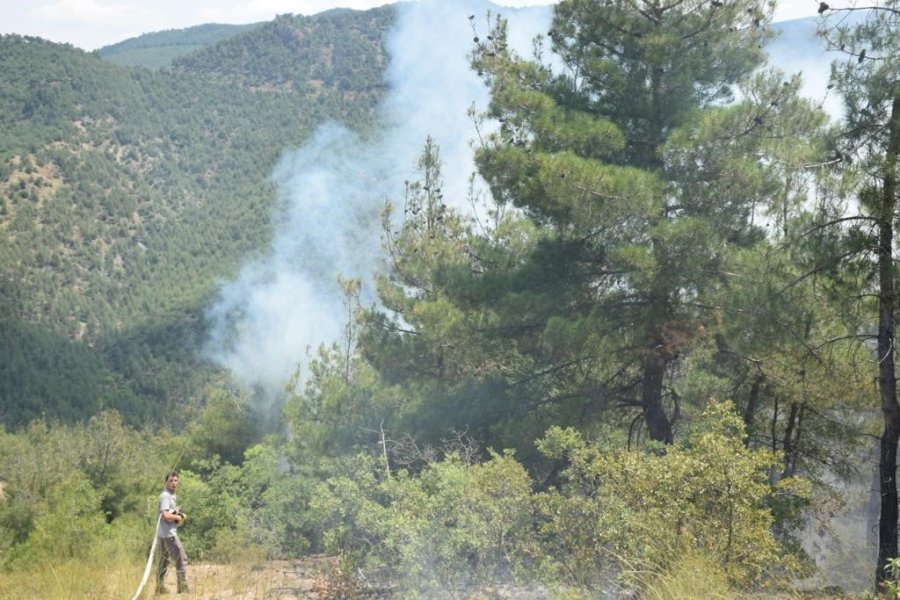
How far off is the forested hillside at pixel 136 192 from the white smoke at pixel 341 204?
7263mm

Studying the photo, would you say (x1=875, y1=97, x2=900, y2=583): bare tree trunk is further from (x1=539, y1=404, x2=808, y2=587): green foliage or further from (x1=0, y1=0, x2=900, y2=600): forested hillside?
(x1=539, y1=404, x2=808, y2=587): green foliage

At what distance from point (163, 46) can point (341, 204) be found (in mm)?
134885

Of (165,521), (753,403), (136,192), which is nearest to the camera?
(165,521)

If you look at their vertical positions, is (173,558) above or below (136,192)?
below

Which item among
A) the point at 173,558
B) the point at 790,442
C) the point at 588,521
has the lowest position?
the point at 173,558

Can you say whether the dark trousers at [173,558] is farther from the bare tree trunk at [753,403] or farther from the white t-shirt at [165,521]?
the bare tree trunk at [753,403]

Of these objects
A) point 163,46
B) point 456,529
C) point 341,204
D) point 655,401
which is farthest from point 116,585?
point 163,46

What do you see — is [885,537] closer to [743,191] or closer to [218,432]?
[743,191]

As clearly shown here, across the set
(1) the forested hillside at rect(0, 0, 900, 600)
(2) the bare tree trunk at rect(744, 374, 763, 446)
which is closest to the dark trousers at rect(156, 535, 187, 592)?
(1) the forested hillside at rect(0, 0, 900, 600)

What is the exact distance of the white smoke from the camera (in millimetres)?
47188

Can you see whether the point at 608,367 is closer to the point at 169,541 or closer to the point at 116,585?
the point at 169,541

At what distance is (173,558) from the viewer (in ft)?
26.2

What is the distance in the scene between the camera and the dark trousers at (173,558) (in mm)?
7793

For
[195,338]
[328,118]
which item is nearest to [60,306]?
[195,338]
